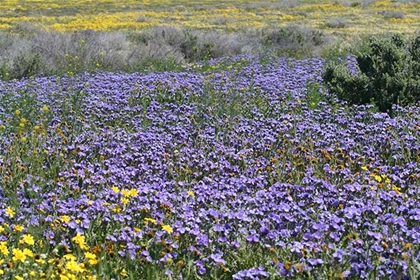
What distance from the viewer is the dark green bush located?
26.2ft

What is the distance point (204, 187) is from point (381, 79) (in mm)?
4514

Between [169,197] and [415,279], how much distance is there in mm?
1951

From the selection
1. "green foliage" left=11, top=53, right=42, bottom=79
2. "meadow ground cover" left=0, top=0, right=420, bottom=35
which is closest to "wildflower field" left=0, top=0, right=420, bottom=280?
"green foliage" left=11, top=53, right=42, bottom=79

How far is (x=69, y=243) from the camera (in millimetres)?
3920

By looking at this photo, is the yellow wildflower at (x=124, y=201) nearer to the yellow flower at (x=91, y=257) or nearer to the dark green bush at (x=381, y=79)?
the yellow flower at (x=91, y=257)

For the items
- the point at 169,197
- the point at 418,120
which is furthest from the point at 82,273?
the point at 418,120

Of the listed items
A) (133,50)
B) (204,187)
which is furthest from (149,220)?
(133,50)

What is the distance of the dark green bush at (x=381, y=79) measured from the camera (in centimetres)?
800

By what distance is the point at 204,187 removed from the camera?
4539 millimetres

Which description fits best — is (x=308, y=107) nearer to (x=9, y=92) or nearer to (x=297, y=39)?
(x=9, y=92)

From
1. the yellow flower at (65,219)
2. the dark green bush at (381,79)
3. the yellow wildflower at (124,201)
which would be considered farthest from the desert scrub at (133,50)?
the yellow flower at (65,219)

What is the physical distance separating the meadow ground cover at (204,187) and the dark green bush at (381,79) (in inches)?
16.0

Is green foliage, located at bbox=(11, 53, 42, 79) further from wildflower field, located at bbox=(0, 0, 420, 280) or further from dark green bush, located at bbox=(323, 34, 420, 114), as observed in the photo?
dark green bush, located at bbox=(323, 34, 420, 114)

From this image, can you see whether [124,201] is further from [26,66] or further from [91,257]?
[26,66]
